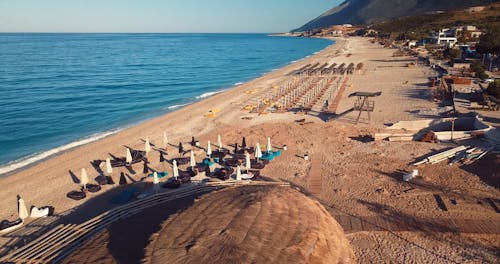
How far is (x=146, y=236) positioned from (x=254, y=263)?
6.56ft

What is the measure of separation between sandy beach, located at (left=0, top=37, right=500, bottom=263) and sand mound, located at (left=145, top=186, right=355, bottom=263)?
4.80 metres

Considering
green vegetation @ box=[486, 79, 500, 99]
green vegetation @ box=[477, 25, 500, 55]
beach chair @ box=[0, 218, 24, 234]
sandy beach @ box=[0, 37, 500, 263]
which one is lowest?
sandy beach @ box=[0, 37, 500, 263]

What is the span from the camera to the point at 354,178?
592 inches

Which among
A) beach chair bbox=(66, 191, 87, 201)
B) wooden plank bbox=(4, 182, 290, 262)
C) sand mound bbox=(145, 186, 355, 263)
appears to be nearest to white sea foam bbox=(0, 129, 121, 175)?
beach chair bbox=(66, 191, 87, 201)

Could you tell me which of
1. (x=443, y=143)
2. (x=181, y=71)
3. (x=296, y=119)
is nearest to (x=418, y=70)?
(x=296, y=119)

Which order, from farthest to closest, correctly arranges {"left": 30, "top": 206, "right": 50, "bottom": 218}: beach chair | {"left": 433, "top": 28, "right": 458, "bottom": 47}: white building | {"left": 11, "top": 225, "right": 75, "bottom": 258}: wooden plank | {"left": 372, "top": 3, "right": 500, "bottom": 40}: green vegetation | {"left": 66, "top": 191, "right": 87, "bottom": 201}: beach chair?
{"left": 372, "top": 3, "right": 500, "bottom": 40}: green vegetation, {"left": 433, "top": 28, "right": 458, "bottom": 47}: white building, {"left": 66, "top": 191, "right": 87, "bottom": 201}: beach chair, {"left": 30, "top": 206, "right": 50, "bottom": 218}: beach chair, {"left": 11, "top": 225, "right": 75, "bottom": 258}: wooden plank

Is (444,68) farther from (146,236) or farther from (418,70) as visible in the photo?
(146,236)

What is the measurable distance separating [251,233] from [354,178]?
10.9 m

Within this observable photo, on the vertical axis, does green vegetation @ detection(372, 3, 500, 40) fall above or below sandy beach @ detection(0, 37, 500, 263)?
above

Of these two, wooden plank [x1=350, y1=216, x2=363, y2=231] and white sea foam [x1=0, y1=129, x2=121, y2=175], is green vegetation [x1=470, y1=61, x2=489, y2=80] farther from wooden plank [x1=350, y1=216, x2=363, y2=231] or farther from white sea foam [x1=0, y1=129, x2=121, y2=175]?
white sea foam [x1=0, y1=129, x2=121, y2=175]

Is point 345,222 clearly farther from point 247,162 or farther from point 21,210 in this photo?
point 21,210

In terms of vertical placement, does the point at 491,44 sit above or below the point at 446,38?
above

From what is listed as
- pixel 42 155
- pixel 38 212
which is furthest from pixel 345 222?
pixel 42 155

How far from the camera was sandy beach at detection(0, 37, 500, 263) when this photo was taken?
34.0 ft
